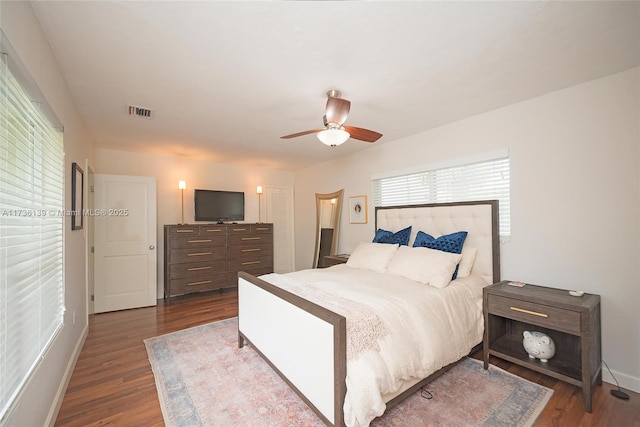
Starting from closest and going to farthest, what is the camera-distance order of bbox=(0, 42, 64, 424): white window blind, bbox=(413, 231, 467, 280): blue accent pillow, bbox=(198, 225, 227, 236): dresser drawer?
bbox=(0, 42, 64, 424): white window blind, bbox=(413, 231, 467, 280): blue accent pillow, bbox=(198, 225, 227, 236): dresser drawer

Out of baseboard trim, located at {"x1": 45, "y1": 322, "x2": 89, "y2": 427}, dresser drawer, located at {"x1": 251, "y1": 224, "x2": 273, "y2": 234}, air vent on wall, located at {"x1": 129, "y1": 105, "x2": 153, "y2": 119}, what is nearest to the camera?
baseboard trim, located at {"x1": 45, "y1": 322, "x2": 89, "y2": 427}

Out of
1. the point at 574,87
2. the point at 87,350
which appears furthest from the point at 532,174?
the point at 87,350

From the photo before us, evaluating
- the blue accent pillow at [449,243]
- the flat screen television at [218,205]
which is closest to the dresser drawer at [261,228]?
the flat screen television at [218,205]

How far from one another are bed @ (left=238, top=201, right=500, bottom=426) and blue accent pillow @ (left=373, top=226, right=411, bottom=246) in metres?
0.20

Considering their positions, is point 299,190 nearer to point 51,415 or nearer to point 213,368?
point 213,368

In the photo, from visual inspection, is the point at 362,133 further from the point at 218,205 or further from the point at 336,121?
the point at 218,205

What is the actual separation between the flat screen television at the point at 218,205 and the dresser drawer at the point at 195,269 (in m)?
0.82

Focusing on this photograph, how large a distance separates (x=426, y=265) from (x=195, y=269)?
3.54m

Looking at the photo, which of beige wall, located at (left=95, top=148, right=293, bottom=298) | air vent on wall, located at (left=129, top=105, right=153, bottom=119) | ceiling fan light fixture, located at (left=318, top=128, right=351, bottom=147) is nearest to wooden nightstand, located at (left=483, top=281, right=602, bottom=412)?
ceiling fan light fixture, located at (left=318, top=128, right=351, bottom=147)

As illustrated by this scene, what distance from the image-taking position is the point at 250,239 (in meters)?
4.89

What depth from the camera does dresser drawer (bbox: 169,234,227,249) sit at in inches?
165

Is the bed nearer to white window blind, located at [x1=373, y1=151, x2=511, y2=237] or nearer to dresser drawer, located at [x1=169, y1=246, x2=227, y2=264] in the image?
white window blind, located at [x1=373, y1=151, x2=511, y2=237]

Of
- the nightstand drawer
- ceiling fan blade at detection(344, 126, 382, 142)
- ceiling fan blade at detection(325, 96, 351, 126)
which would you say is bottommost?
the nightstand drawer

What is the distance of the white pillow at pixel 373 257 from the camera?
3010 mm
